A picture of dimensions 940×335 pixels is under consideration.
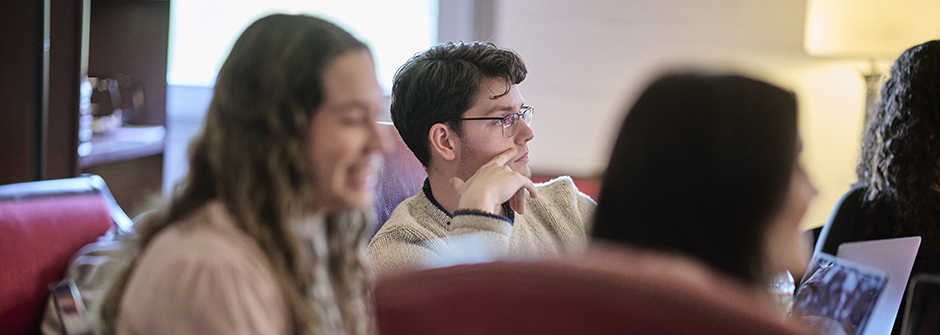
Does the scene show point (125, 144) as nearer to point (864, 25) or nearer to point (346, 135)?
point (346, 135)

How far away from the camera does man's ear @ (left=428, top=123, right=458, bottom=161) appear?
1550mm

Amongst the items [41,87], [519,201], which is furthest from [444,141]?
[41,87]

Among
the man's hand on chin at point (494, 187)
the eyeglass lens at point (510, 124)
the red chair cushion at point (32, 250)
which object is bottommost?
the red chair cushion at point (32, 250)

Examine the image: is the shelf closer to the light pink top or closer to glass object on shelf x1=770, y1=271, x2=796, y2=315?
the light pink top

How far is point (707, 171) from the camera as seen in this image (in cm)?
66

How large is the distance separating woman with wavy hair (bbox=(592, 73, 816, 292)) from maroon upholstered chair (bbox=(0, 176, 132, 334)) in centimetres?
88

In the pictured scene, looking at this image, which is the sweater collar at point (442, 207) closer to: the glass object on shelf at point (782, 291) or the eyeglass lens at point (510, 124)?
the eyeglass lens at point (510, 124)

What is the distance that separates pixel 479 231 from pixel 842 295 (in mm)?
558

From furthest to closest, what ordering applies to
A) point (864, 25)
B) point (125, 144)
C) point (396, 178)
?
point (864, 25) → point (125, 144) → point (396, 178)

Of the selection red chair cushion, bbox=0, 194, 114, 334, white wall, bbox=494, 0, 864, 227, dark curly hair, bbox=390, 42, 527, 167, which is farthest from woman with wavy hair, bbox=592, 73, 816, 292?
white wall, bbox=494, 0, 864, 227

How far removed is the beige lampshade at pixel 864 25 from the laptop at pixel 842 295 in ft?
7.63

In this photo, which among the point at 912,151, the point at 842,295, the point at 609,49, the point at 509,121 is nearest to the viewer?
the point at 842,295

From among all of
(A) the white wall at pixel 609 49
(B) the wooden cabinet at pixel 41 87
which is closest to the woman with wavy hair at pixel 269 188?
(B) the wooden cabinet at pixel 41 87

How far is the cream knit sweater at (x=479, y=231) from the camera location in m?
1.16
